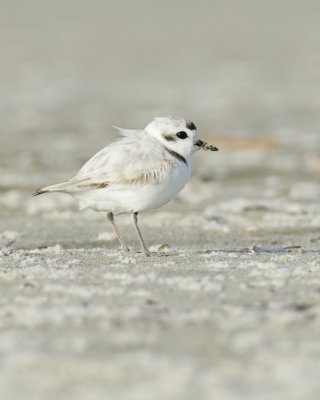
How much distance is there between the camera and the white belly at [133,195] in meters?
6.26

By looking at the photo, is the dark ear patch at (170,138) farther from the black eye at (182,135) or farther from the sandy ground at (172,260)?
the sandy ground at (172,260)

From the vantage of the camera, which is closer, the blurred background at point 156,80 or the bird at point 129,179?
the bird at point 129,179

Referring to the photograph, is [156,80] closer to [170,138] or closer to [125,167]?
[170,138]

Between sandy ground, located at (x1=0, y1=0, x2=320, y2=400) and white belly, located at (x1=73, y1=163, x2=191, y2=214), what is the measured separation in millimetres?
306

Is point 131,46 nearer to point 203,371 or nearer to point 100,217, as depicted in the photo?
point 100,217

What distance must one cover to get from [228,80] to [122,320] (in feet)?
59.5

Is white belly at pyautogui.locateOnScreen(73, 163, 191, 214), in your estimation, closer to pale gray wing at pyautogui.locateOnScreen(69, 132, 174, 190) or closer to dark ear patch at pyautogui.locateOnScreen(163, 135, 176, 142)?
pale gray wing at pyautogui.locateOnScreen(69, 132, 174, 190)

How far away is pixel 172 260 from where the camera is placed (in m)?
5.96

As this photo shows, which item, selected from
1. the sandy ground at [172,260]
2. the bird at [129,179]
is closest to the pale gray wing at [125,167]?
the bird at [129,179]

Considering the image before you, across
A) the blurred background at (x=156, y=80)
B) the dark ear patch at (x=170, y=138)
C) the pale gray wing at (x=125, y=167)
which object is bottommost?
the blurred background at (x=156, y=80)

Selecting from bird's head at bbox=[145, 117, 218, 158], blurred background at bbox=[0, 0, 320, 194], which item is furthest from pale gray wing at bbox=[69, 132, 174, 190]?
blurred background at bbox=[0, 0, 320, 194]

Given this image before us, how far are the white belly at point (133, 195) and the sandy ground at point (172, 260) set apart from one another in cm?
31

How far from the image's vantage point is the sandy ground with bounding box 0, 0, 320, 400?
12.4 ft

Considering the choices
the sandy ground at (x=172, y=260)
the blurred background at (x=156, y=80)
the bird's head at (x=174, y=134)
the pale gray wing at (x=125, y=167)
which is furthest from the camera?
the blurred background at (x=156, y=80)
